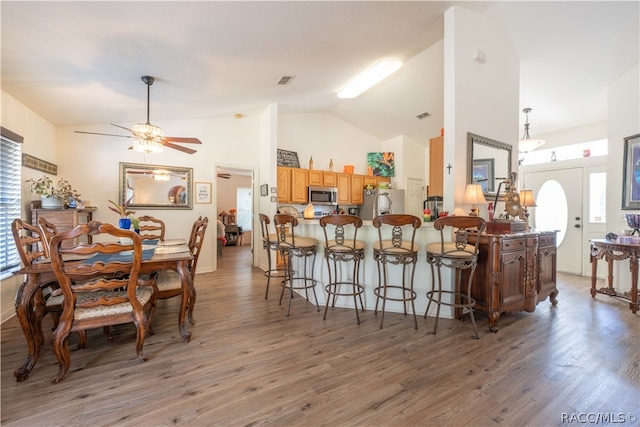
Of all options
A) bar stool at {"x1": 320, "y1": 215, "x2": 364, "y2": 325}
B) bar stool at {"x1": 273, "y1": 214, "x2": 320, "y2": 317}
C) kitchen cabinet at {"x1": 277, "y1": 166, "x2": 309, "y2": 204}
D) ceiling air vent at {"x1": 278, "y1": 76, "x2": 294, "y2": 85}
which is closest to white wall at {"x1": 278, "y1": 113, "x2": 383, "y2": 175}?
kitchen cabinet at {"x1": 277, "y1": 166, "x2": 309, "y2": 204}

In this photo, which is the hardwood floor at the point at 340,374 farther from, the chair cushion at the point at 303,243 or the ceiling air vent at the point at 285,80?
the ceiling air vent at the point at 285,80

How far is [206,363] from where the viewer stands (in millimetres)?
2016

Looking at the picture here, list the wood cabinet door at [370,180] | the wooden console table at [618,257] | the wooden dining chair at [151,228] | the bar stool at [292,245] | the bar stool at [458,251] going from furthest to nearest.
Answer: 1. the wood cabinet door at [370,180]
2. the wooden dining chair at [151,228]
3. the wooden console table at [618,257]
4. the bar stool at [292,245]
5. the bar stool at [458,251]

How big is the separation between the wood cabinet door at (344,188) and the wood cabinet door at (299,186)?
79cm

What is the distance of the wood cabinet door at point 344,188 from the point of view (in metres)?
6.05

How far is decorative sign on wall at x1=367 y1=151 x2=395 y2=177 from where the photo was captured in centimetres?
652

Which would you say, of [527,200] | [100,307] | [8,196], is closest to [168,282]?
[100,307]

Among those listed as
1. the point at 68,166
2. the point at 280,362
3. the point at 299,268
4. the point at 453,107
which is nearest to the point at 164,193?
the point at 68,166

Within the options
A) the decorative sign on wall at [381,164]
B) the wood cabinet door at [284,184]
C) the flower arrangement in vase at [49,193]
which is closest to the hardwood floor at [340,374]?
the flower arrangement in vase at [49,193]

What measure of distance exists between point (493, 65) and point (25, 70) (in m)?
4.92

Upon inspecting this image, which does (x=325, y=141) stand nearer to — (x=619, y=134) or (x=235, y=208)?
(x=619, y=134)

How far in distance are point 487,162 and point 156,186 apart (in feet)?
16.5

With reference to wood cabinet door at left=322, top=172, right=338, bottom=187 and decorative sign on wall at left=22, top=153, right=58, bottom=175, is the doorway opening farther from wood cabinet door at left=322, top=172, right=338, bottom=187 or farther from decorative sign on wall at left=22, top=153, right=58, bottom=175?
decorative sign on wall at left=22, top=153, right=58, bottom=175

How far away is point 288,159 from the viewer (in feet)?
18.4
